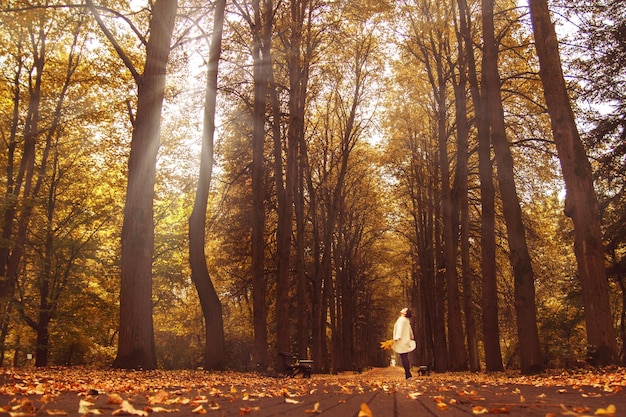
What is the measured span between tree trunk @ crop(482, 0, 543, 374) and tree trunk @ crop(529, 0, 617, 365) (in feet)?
6.05

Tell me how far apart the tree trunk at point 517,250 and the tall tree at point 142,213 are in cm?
809

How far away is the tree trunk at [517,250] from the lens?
11969mm

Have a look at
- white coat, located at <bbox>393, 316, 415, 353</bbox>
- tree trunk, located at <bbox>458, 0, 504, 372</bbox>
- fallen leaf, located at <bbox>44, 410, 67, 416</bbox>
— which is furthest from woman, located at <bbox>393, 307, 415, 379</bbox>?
fallen leaf, located at <bbox>44, 410, 67, 416</bbox>

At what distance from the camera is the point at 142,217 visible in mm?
12258

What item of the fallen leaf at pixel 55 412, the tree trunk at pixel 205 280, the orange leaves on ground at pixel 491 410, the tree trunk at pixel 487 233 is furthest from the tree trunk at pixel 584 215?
the fallen leaf at pixel 55 412

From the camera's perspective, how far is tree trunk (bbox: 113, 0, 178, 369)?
1177 centimetres

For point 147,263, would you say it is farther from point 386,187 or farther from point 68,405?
point 386,187

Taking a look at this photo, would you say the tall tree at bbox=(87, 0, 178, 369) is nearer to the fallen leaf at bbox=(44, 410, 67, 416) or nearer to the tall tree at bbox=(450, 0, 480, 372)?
the fallen leaf at bbox=(44, 410, 67, 416)

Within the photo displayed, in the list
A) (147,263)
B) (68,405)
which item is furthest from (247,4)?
(68,405)

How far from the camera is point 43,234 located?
2383cm

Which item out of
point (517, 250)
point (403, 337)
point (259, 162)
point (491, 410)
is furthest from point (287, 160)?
point (491, 410)

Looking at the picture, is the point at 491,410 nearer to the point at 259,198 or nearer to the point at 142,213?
the point at 142,213

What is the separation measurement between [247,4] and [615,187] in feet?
48.4

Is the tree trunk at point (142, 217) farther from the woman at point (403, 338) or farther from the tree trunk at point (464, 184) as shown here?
the tree trunk at point (464, 184)
